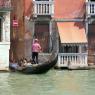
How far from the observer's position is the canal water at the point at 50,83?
15.8 meters

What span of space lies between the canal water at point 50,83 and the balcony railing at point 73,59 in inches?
60.5

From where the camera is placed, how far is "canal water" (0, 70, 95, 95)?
1579 cm

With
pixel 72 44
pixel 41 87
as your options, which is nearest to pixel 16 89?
pixel 41 87

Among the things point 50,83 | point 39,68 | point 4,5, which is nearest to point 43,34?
point 4,5

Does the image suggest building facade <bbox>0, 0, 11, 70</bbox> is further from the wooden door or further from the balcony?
the wooden door

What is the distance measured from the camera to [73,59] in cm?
2392

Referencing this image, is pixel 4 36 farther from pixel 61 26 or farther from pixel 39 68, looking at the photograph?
pixel 61 26

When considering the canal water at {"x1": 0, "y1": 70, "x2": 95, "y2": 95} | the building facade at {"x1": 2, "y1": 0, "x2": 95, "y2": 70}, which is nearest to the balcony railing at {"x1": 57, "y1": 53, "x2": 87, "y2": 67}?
the building facade at {"x1": 2, "y1": 0, "x2": 95, "y2": 70}

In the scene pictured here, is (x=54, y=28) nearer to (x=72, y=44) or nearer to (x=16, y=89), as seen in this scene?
(x=72, y=44)

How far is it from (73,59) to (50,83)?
6081 mm

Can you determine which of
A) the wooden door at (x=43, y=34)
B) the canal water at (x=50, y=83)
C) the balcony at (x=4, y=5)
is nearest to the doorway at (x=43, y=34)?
the wooden door at (x=43, y=34)

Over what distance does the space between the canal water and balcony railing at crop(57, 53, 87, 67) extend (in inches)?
60.5

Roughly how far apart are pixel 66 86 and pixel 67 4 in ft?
26.0

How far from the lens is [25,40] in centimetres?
2423
